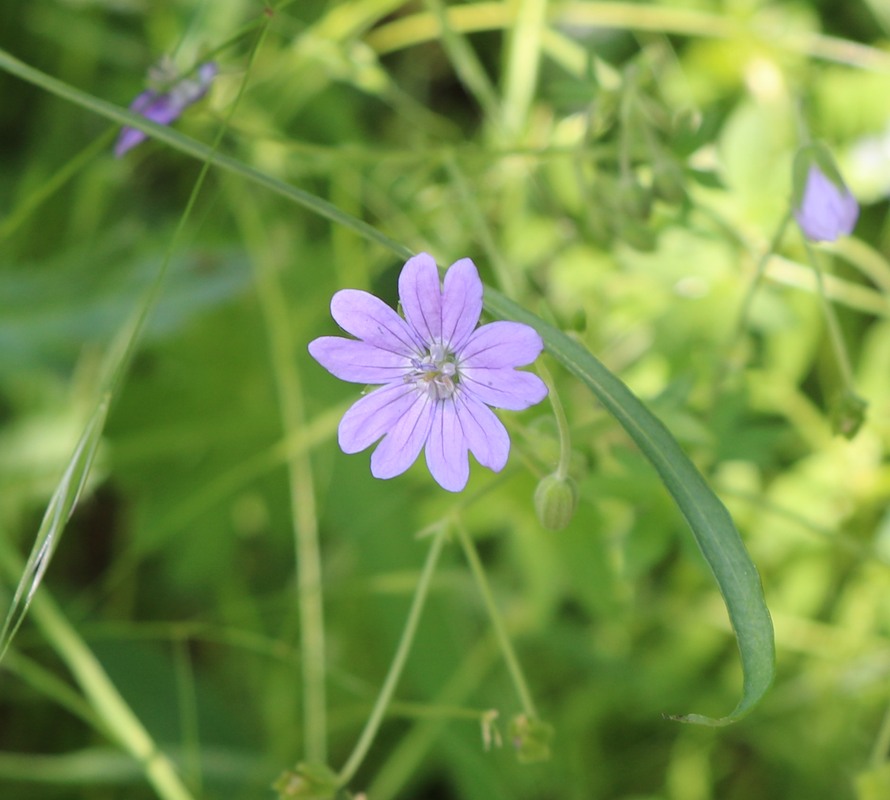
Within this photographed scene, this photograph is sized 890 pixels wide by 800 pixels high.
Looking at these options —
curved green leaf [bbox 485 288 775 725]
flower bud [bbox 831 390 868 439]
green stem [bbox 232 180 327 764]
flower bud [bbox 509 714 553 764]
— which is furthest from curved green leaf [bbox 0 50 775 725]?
green stem [bbox 232 180 327 764]

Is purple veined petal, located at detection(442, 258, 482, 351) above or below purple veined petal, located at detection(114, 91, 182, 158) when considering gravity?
below

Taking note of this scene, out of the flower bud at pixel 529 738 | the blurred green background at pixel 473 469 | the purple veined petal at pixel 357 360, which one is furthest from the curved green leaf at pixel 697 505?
the blurred green background at pixel 473 469

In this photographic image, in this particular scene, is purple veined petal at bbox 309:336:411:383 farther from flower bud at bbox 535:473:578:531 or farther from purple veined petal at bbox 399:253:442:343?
flower bud at bbox 535:473:578:531

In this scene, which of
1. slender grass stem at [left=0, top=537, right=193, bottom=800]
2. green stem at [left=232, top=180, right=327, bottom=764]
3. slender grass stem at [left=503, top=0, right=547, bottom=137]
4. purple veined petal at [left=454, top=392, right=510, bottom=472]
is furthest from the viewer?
slender grass stem at [left=503, top=0, right=547, bottom=137]

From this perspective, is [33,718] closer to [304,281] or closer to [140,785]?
[140,785]

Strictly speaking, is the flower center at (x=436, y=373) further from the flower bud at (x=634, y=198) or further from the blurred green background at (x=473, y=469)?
the blurred green background at (x=473, y=469)

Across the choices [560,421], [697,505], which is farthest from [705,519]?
[560,421]
